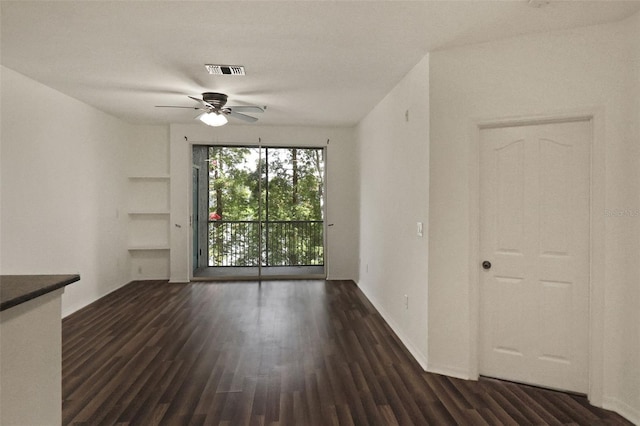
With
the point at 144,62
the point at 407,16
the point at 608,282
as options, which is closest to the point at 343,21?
the point at 407,16

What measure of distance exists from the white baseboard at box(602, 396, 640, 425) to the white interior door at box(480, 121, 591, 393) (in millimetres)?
159

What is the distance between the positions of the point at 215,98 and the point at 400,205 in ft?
8.08

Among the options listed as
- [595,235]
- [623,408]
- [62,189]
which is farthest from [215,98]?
[623,408]

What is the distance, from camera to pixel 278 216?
22.5ft

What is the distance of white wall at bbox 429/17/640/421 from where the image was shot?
236cm

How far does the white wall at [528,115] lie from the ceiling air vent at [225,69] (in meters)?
1.80

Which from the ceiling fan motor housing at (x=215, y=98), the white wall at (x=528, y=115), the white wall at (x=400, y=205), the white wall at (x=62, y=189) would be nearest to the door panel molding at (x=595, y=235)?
the white wall at (x=528, y=115)

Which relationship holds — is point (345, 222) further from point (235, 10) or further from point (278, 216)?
point (235, 10)

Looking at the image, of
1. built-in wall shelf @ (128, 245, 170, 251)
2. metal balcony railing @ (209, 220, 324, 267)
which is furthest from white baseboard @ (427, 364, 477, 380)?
A: built-in wall shelf @ (128, 245, 170, 251)

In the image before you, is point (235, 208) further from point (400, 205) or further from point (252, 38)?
point (252, 38)

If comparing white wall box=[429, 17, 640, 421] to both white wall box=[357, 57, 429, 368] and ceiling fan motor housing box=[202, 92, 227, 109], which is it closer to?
white wall box=[357, 57, 429, 368]

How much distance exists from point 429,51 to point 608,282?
217 centimetres

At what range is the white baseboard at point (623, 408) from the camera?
7.39ft

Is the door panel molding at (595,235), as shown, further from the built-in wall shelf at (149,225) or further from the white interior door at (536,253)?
the built-in wall shelf at (149,225)
